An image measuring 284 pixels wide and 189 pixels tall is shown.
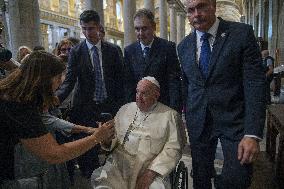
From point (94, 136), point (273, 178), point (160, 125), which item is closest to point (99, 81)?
point (160, 125)

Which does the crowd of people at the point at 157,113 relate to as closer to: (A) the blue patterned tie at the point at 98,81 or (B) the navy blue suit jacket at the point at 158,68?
(B) the navy blue suit jacket at the point at 158,68

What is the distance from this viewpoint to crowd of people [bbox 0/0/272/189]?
206cm

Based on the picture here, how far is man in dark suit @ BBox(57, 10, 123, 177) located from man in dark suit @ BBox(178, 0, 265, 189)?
55.5 inches

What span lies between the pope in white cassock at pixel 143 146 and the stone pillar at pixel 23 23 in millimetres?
3113

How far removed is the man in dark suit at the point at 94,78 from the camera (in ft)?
12.6

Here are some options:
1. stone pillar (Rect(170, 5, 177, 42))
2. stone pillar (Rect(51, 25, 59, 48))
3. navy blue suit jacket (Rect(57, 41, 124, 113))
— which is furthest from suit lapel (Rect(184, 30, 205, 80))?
stone pillar (Rect(51, 25, 59, 48))

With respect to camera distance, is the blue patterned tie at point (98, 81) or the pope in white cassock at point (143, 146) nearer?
the pope in white cassock at point (143, 146)

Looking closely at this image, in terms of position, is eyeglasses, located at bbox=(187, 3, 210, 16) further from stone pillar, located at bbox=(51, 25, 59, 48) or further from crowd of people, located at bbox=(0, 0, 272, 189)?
stone pillar, located at bbox=(51, 25, 59, 48)

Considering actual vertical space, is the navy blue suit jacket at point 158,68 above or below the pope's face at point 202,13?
below

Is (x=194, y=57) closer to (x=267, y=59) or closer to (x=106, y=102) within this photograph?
(x=106, y=102)

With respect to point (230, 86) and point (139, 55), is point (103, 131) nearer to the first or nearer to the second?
point (230, 86)

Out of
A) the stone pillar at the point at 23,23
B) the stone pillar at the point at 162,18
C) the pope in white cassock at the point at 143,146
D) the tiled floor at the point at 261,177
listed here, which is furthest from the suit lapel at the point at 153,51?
the stone pillar at the point at 162,18

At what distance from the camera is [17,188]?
6.96 feet

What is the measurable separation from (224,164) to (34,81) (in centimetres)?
160
